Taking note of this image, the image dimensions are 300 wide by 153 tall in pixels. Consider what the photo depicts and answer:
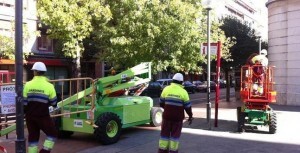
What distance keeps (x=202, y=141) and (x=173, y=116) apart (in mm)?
2798

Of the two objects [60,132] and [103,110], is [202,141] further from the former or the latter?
[60,132]

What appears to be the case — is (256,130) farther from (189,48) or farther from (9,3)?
(9,3)

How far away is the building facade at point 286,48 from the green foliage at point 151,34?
14.4ft

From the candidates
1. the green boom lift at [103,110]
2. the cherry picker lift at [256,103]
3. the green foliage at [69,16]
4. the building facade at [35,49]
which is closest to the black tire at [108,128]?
the green boom lift at [103,110]

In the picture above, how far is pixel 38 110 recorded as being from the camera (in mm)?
7082

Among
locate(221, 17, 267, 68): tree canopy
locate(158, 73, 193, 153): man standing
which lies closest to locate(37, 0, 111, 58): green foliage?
locate(221, 17, 267, 68): tree canopy

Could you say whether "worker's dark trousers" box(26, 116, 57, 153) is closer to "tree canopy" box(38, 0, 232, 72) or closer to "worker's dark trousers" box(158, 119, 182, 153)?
"worker's dark trousers" box(158, 119, 182, 153)

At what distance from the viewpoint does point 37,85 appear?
7168 mm

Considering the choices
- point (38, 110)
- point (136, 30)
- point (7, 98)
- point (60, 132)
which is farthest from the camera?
point (136, 30)

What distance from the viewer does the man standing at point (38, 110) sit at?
711 centimetres

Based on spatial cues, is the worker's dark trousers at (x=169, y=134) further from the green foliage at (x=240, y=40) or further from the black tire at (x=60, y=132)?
the green foliage at (x=240, y=40)

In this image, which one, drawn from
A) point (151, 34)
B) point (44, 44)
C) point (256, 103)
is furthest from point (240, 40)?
point (256, 103)

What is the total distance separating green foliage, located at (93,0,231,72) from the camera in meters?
20.7

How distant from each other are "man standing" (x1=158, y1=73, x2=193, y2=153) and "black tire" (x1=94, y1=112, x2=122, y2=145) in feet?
8.01
